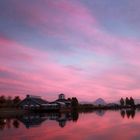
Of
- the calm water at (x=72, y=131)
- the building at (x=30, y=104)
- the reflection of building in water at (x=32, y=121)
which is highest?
the building at (x=30, y=104)

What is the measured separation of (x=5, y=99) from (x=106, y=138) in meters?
89.5

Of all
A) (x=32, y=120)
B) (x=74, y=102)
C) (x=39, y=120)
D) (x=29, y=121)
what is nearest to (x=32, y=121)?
(x=29, y=121)

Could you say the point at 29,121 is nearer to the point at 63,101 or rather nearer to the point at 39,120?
the point at 39,120

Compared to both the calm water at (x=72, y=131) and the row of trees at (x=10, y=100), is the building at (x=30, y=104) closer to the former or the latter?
the row of trees at (x=10, y=100)

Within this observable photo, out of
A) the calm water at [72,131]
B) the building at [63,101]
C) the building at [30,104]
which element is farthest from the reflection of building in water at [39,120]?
the building at [63,101]

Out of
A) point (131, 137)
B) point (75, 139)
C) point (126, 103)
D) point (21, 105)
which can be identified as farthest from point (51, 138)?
point (126, 103)

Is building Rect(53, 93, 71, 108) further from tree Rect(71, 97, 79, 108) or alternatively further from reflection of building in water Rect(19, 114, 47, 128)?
reflection of building in water Rect(19, 114, 47, 128)

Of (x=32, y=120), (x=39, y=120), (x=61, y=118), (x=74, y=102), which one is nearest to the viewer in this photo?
(x=39, y=120)

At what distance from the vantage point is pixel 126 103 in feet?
558

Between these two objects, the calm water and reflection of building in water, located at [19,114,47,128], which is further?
reflection of building in water, located at [19,114,47,128]

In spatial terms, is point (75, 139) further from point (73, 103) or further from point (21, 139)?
point (73, 103)

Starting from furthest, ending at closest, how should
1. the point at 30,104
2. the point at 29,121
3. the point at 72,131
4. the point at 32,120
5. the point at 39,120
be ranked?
the point at 30,104, the point at 32,120, the point at 39,120, the point at 29,121, the point at 72,131

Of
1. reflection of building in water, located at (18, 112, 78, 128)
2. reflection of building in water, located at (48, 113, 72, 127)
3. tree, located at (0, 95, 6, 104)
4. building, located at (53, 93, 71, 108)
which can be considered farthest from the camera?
building, located at (53, 93, 71, 108)

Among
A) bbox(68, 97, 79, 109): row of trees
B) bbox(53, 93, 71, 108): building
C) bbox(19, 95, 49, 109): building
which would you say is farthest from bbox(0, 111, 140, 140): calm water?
bbox(68, 97, 79, 109): row of trees
